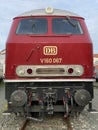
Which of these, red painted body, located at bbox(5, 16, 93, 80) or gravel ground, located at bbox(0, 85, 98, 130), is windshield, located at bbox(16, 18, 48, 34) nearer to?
red painted body, located at bbox(5, 16, 93, 80)

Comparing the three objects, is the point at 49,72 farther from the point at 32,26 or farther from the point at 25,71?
the point at 32,26

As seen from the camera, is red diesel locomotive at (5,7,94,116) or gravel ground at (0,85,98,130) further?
gravel ground at (0,85,98,130)

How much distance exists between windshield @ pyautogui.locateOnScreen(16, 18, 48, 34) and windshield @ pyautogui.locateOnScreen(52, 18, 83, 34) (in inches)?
11.4

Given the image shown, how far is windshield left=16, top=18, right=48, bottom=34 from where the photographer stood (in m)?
10.7

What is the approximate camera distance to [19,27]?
10797mm

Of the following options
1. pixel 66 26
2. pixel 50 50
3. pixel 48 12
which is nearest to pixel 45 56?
pixel 50 50

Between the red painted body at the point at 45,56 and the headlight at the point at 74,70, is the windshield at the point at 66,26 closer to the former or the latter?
the red painted body at the point at 45,56

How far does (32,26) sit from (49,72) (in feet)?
5.05

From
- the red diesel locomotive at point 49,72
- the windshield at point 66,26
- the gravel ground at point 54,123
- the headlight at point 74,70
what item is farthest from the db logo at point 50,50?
the gravel ground at point 54,123

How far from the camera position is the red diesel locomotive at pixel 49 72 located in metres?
10.2

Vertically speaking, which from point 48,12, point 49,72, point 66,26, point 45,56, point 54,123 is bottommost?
point 54,123

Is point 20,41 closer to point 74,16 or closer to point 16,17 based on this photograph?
point 16,17

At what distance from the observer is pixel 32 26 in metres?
10.8

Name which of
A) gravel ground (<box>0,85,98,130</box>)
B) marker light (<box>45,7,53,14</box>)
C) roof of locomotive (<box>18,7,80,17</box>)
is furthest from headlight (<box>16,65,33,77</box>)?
marker light (<box>45,7,53,14</box>)
